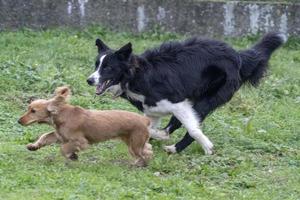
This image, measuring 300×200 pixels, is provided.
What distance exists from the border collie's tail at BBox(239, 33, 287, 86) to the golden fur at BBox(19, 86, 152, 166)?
2108 millimetres

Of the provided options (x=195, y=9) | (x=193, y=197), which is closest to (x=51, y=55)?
(x=195, y=9)

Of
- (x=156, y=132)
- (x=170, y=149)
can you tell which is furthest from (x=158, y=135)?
(x=170, y=149)

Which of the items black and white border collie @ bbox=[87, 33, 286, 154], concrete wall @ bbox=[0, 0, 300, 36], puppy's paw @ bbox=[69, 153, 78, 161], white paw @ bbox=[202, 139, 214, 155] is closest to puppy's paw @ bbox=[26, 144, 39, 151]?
puppy's paw @ bbox=[69, 153, 78, 161]

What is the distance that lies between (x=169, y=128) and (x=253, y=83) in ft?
3.92

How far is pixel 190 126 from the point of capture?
28.3ft

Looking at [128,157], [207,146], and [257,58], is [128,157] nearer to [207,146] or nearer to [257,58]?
[207,146]

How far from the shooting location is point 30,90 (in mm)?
10539

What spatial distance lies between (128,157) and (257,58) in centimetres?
230

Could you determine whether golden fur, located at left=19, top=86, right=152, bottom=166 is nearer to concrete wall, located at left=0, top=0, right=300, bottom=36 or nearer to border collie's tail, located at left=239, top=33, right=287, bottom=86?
border collie's tail, located at left=239, top=33, right=287, bottom=86

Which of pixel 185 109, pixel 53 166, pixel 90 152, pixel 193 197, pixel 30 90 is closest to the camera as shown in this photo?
pixel 193 197

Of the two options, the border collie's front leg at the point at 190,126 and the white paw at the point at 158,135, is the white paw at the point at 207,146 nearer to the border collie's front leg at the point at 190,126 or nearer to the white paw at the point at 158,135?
the border collie's front leg at the point at 190,126

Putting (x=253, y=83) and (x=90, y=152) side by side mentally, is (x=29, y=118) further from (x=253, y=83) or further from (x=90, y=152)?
(x=253, y=83)

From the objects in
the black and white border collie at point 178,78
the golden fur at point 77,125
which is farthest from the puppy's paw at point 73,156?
the black and white border collie at point 178,78

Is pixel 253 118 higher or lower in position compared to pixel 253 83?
lower
